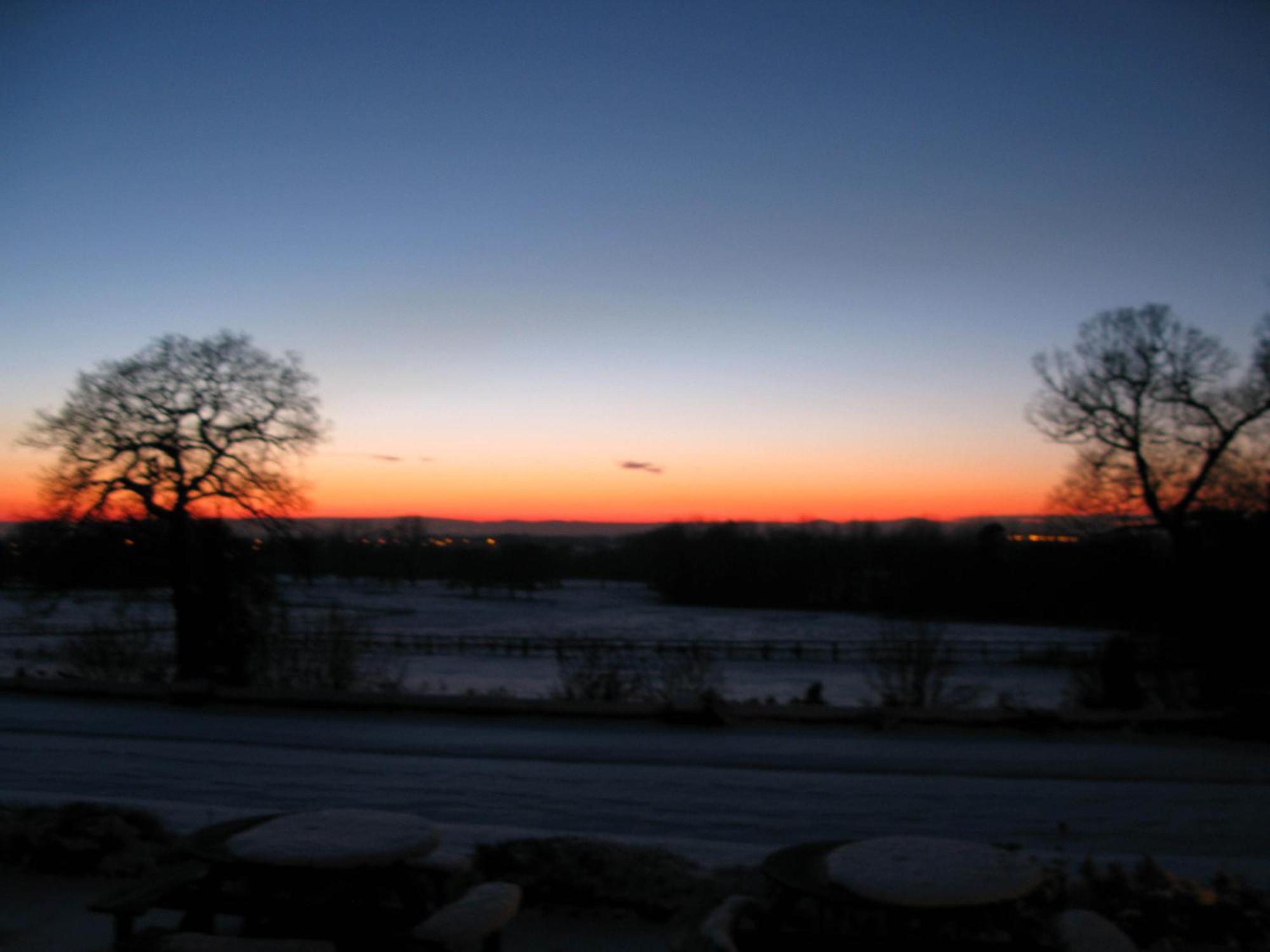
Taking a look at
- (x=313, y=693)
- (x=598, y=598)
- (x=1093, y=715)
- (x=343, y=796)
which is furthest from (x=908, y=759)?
(x=598, y=598)

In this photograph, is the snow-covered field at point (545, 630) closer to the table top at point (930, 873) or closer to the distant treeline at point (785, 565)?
Answer: the distant treeline at point (785, 565)

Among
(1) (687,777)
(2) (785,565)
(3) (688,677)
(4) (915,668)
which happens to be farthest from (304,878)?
(2) (785,565)

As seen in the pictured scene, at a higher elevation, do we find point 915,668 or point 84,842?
point 84,842

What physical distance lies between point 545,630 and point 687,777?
40.8 metres

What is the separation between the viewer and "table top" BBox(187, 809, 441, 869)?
11.7 feet

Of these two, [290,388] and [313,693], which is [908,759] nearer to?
[313,693]

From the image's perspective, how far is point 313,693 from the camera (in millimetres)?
13945

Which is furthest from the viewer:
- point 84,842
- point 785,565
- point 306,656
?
point 785,565

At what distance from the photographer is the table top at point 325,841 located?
3.57 metres

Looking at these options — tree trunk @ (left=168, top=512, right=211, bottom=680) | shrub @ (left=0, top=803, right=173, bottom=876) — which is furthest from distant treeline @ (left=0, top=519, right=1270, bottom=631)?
shrub @ (left=0, top=803, right=173, bottom=876)

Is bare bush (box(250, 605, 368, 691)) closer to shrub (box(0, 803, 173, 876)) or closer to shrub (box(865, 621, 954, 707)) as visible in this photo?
shrub (box(865, 621, 954, 707))

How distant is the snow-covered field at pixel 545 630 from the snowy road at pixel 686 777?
5489mm

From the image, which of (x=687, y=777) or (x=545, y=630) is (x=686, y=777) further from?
(x=545, y=630)

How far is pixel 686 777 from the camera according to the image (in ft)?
29.8
